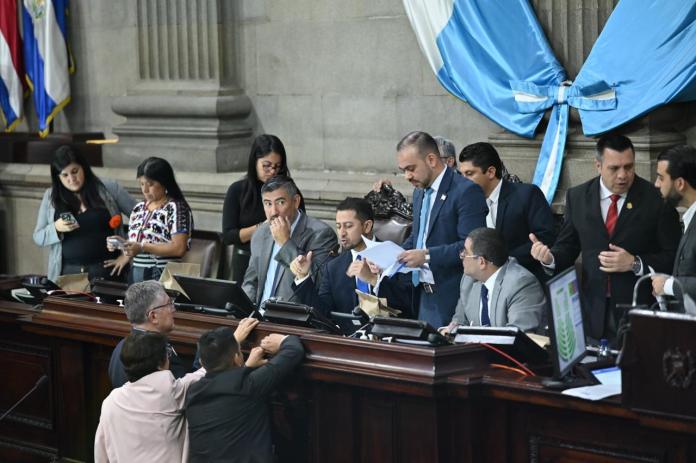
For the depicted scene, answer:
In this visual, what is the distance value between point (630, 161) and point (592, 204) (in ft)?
0.97

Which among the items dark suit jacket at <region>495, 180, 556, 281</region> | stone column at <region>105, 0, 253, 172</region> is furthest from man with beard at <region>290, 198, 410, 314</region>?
stone column at <region>105, 0, 253, 172</region>

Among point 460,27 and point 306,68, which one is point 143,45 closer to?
point 306,68

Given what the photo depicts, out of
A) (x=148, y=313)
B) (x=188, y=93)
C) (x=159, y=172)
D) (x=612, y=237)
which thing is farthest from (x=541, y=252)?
(x=188, y=93)

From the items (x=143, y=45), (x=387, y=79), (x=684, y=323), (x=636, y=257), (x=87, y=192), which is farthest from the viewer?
(x=143, y=45)

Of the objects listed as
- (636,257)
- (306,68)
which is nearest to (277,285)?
(636,257)

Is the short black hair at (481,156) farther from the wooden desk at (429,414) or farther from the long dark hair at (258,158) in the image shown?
the wooden desk at (429,414)

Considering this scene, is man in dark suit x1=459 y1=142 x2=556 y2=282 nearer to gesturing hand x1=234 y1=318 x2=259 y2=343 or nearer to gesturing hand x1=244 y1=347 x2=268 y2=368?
gesturing hand x1=234 y1=318 x2=259 y2=343

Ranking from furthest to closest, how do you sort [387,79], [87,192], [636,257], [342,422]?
[387,79], [87,192], [636,257], [342,422]

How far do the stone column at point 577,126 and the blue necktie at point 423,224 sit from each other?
1.44m

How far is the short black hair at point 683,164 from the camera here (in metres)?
5.60

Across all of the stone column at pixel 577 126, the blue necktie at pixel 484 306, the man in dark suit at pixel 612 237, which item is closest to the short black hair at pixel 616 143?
the man in dark suit at pixel 612 237

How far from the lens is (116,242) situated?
7414 millimetres

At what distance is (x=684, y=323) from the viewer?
4.33 metres

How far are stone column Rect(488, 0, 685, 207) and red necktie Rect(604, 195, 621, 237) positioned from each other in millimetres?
1136
